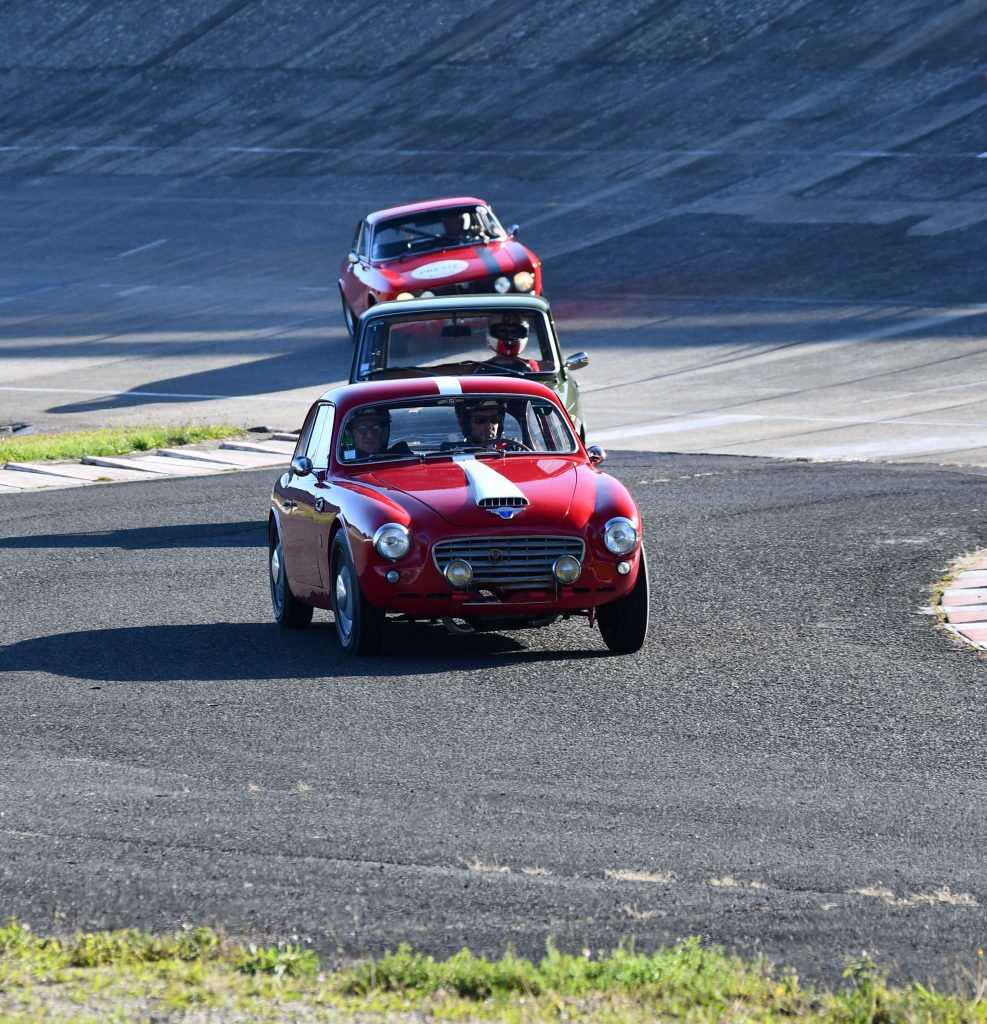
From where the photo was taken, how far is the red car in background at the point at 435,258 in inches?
859

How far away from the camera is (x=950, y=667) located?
29.3ft

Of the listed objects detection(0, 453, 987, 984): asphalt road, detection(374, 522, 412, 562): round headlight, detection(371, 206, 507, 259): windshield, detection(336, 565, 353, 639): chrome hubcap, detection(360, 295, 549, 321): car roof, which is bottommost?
detection(0, 453, 987, 984): asphalt road

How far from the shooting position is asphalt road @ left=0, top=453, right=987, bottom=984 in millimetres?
5480

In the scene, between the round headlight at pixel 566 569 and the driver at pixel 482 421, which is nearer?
the round headlight at pixel 566 569

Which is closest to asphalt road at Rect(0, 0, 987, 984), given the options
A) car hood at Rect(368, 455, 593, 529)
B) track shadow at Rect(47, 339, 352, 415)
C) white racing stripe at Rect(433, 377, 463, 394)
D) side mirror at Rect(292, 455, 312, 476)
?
track shadow at Rect(47, 339, 352, 415)

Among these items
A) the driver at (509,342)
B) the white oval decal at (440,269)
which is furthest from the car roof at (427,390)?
the white oval decal at (440,269)

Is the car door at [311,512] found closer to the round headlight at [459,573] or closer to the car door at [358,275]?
the round headlight at [459,573]

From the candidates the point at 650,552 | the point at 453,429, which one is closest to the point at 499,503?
the point at 453,429

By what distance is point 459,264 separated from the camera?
870 inches

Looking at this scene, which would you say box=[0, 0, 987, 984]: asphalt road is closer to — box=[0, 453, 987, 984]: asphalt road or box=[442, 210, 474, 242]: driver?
box=[0, 453, 987, 984]: asphalt road

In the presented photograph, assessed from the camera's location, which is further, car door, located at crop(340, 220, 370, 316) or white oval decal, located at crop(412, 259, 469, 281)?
car door, located at crop(340, 220, 370, 316)

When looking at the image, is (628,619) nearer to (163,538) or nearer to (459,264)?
(163,538)

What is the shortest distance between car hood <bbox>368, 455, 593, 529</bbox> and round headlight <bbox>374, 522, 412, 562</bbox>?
25 cm

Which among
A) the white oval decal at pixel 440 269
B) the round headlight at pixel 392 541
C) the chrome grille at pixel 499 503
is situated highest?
the white oval decal at pixel 440 269
